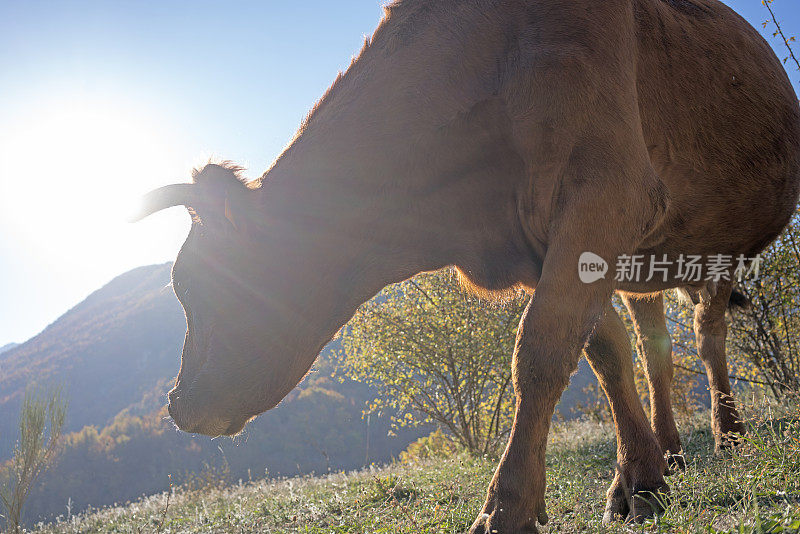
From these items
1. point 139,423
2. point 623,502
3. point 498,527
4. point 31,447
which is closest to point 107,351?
point 139,423

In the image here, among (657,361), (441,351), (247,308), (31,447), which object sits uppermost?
(247,308)

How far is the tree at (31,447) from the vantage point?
8.77 metres

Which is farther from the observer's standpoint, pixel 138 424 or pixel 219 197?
pixel 138 424

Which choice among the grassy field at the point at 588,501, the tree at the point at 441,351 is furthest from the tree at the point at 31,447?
the tree at the point at 441,351

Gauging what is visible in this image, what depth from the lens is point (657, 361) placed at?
3.97 m

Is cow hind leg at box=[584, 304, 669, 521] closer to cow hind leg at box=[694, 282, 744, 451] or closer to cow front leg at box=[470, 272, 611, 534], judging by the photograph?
cow front leg at box=[470, 272, 611, 534]

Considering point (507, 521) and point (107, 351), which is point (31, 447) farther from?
point (107, 351)

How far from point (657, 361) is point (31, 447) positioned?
10377 millimetres

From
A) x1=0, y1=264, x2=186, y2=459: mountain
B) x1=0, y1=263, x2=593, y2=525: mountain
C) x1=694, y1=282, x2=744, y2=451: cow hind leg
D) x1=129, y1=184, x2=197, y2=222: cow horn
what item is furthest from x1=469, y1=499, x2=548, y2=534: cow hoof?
x1=0, y1=264, x2=186, y2=459: mountain

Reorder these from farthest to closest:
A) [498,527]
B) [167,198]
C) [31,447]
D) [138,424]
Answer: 1. [138,424]
2. [31,447]
3. [167,198]
4. [498,527]

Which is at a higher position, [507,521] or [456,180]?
[456,180]

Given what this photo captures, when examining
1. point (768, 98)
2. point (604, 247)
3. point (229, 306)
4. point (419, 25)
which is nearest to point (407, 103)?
point (419, 25)

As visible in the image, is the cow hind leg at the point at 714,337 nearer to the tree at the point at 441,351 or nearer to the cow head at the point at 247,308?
the cow head at the point at 247,308

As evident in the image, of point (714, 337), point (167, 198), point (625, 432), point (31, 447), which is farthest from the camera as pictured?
point (31, 447)
